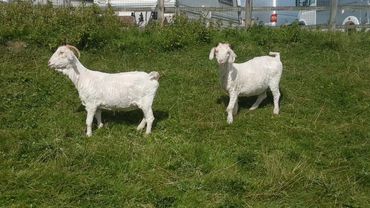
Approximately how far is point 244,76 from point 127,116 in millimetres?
2293

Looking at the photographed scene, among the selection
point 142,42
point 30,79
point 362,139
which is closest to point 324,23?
point 142,42

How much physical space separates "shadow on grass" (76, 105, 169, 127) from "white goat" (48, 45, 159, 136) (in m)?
0.64

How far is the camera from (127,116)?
8727 millimetres

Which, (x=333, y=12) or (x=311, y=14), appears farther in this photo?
(x=311, y=14)

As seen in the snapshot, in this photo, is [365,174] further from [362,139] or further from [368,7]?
[368,7]

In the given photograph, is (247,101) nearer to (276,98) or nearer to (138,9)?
(276,98)

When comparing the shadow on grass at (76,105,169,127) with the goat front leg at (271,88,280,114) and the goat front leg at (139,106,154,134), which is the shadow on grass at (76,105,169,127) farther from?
the goat front leg at (271,88,280,114)

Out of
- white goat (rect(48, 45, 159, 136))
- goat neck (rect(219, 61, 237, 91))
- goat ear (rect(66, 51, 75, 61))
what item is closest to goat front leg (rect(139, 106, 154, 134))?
white goat (rect(48, 45, 159, 136))

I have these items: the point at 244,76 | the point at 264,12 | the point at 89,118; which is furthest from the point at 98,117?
the point at 264,12

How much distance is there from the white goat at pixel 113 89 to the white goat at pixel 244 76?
1411mm

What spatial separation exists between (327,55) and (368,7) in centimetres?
415

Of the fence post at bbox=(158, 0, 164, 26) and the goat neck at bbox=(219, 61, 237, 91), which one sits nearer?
the goat neck at bbox=(219, 61, 237, 91)

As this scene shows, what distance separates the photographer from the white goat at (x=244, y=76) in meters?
8.42

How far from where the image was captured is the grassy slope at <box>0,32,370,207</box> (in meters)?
5.89
